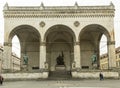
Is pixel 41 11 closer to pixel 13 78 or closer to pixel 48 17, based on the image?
pixel 48 17

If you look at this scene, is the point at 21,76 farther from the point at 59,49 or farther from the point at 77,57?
the point at 59,49

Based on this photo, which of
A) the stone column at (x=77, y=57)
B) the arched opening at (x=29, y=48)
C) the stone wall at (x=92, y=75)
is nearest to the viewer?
the stone wall at (x=92, y=75)

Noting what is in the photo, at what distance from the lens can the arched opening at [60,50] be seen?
160 feet

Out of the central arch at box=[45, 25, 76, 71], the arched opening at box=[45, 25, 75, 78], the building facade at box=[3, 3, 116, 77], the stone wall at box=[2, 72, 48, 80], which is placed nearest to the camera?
the stone wall at box=[2, 72, 48, 80]

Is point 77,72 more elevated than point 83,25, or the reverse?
point 83,25

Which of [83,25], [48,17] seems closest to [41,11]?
[48,17]

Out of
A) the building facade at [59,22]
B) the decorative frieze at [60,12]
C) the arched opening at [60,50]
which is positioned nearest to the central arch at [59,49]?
the arched opening at [60,50]

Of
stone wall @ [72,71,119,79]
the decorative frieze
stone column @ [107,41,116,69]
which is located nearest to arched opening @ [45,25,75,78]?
the decorative frieze

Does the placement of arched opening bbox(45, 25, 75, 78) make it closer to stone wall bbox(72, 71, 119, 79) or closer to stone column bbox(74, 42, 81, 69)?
stone column bbox(74, 42, 81, 69)

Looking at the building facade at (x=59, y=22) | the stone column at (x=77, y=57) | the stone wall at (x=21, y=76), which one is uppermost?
the building facade at (x=59, y=22)

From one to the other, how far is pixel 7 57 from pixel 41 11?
353 inches

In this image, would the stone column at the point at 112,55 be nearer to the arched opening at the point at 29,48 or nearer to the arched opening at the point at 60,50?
the arched opening at the point at 60,50

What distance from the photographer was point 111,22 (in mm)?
42156

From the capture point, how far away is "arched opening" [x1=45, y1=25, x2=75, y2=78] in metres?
48.7
